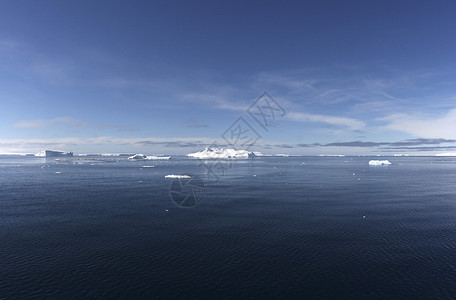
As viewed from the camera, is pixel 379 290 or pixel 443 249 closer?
pixel 379 290

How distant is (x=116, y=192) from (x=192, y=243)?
5172 cm

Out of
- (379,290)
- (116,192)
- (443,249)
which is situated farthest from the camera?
(116,192)

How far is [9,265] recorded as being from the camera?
30531 millimetres

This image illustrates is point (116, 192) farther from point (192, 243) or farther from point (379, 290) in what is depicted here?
point (379, 290)

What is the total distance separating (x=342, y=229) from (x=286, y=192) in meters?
38.2

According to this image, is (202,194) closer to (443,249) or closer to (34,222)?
(34,222)

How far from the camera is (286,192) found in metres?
83.0

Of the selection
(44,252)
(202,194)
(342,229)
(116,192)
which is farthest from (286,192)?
(44,252)

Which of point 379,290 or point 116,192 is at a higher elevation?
point 116,192

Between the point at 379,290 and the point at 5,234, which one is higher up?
the point at 5,234

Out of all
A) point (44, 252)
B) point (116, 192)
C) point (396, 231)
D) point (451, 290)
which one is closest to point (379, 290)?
point (451, 290)

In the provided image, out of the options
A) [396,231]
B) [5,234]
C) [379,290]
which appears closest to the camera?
[379,290]

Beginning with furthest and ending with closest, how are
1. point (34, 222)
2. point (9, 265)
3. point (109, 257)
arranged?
point (34, 222), point (109, 257), point (9, 265)

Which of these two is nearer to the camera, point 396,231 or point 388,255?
point 388,255
